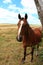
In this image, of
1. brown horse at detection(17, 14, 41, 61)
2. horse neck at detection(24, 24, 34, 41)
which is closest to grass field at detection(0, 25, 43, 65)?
brown horse at detection(17, 14, 41, 61)

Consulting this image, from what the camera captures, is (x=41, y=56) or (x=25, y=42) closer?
(x=25, y=42)

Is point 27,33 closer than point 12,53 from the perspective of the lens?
Yes

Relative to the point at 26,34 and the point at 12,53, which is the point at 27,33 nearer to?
the point at 26,34

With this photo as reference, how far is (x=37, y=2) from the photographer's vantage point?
30.9ft

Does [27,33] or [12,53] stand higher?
[27,33]

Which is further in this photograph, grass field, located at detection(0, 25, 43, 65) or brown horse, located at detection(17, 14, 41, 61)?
grass field, located at detection(0, 25, 43, 65)

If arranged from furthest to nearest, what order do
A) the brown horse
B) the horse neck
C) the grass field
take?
1. the grass field
2. the horse neck
3. the brown horse

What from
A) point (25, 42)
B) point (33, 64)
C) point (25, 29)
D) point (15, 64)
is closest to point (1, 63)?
point (15, 64)

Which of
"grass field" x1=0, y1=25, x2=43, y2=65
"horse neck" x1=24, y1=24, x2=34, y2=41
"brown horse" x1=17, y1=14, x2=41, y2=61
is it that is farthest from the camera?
"grass field" x1=0, y1=25, x2=43, y2=65

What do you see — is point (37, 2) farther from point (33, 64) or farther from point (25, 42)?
point (33, 64)

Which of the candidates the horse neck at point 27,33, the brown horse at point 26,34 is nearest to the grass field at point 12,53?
the brown horse at point 26,34

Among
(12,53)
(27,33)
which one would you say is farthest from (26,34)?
(12,53)

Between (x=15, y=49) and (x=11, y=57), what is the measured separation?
140 cm

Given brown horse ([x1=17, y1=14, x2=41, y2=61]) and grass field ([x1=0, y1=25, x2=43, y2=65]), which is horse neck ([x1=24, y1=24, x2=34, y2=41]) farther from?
grass field ([x1=0, y1=25, x2=43, y2=65])
